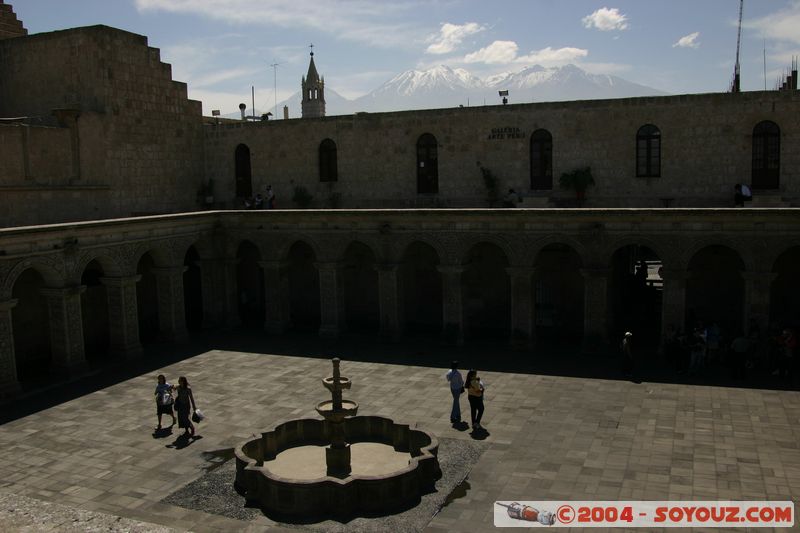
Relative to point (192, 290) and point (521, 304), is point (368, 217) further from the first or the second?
point (192, 290)

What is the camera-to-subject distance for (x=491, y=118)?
29359mm

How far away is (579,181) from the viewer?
28.2 metres

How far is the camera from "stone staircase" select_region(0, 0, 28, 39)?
102 feet

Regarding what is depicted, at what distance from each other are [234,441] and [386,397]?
486 cm

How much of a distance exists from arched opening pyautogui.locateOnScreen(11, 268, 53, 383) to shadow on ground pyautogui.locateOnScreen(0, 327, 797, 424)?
7.71ft

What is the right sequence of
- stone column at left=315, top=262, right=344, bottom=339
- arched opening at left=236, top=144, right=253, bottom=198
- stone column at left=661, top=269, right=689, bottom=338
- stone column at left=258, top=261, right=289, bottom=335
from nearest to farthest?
1. stone column at left=661, top=269, right=689, bottom=338
2. stone column at left=315, top=262, right=344, bottom=339
3. stone column at left=258, top=261, right=289, bottom=335
4. arched opening at left=236, top=144, right=253, bottom=198

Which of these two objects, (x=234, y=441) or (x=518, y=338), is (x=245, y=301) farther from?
(x=234, y=441)

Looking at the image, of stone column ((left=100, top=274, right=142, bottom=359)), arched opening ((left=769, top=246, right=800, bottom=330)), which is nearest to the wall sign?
arched opening ((left=769, top=246, right=800, bottom=330))

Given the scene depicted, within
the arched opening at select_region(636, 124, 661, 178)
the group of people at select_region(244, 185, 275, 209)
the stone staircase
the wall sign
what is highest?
the stone staircase

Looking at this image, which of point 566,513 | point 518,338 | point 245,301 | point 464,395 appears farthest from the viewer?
point 245,301

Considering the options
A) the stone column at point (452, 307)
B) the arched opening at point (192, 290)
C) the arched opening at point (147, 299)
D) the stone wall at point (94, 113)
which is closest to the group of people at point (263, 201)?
the arched opening at point (192, 290)

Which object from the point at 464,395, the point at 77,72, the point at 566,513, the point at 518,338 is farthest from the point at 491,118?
the point at 566,513

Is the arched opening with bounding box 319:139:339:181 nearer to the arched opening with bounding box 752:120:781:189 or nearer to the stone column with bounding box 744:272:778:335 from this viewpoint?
the arched opening with bounding box 752:120:781:189

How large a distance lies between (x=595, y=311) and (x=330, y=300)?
10.2 m
